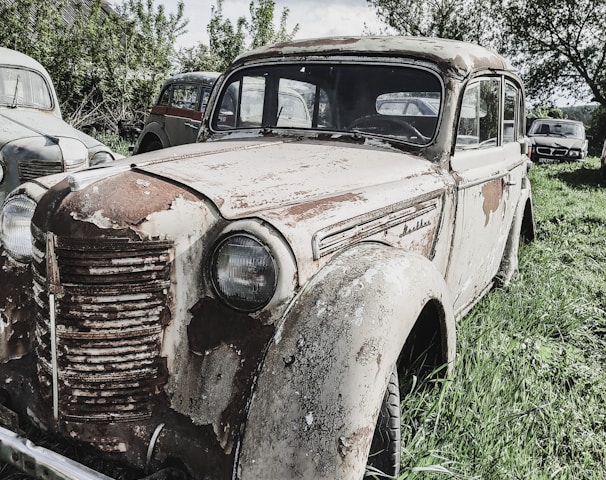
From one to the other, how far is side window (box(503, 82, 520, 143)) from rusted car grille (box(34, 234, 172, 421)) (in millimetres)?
2641

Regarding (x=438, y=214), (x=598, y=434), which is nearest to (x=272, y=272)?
(x=438, y=214)

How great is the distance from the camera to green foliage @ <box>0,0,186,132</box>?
44.1ft

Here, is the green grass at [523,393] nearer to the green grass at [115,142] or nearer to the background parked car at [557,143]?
the green grass at [115,142]

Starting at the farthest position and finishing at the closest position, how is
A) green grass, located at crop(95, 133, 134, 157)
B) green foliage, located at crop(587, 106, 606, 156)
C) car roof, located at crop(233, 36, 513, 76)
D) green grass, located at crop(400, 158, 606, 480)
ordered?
green foliage, located at crop(587, 106, 606, 156) → green grass, located at crop(95, 133, 134, 157) → car roof, located at crop(233, 36, 513, 76) → green grass, located at crop(400, 158, 606, 480)

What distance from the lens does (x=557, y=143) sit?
582 inches

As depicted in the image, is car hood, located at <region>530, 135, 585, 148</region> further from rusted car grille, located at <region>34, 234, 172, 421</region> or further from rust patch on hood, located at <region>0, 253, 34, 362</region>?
rusted car grille, located at <region>34, 234, 172, 421</region>

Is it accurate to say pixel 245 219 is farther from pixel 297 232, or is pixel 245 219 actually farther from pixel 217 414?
pixel 217 414

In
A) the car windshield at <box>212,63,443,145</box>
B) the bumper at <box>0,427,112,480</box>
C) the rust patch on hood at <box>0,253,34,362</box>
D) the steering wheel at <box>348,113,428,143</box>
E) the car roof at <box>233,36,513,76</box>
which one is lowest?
the bumper at <box>0,427,112,480</box>

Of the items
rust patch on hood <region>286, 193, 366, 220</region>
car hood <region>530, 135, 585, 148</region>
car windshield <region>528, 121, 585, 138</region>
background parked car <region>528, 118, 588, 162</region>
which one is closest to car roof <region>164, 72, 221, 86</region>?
rust patch on hood <region>286, 193, 366, 220</region>

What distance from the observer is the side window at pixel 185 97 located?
9383 millimetres

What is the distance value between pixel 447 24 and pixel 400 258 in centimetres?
2647

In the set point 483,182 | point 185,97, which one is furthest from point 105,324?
point 185,97

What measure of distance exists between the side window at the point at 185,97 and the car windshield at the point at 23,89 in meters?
3.01

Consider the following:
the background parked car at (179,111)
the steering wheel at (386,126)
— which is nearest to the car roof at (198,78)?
the background parked car at (179,111)
